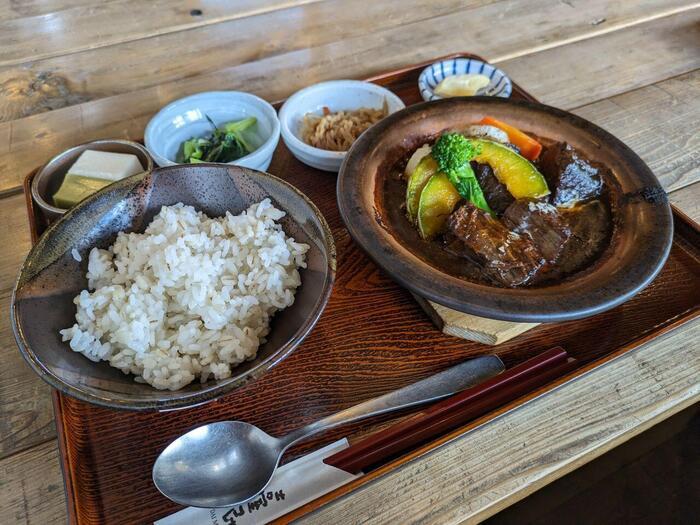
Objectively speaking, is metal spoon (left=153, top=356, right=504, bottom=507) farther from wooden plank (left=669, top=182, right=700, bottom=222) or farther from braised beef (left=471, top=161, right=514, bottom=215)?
wooden plank (left=669, top=182, right=700, bottom=222)

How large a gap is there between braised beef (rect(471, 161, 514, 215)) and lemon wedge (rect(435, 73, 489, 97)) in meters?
0.77

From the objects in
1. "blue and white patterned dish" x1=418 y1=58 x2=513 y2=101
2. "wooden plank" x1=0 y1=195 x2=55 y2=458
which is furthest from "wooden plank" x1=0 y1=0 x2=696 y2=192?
"wooden plank" x1=0 y1=195 x2=55 y2=458

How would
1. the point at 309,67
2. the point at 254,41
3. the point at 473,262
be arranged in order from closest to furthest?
the point at 473,262
the point at 309,67
the point at 254,41

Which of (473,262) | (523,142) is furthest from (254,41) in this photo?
(473,262)

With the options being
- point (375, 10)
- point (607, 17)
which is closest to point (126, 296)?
point (375, 10)

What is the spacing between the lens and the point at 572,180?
6.10ft

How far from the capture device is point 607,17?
3.37 meters

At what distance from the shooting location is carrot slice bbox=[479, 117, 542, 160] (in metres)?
2.00

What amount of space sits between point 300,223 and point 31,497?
1085 mm

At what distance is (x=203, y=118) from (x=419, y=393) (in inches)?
62.4

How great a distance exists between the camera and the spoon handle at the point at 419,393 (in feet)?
4.67

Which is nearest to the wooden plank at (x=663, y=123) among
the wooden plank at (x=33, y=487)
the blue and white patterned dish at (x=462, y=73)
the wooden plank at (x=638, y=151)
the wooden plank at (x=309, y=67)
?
the wooden plank at (x=638, y=151)

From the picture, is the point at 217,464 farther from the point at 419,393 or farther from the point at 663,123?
the point at 663,123

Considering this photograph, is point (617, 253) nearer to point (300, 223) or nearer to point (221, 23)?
point (300, 223)
